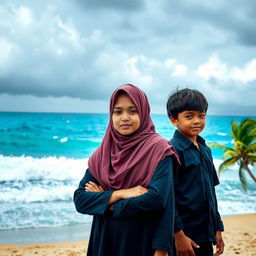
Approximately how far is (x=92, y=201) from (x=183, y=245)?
0.65 meters

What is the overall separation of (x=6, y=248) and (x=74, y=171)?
1139cm

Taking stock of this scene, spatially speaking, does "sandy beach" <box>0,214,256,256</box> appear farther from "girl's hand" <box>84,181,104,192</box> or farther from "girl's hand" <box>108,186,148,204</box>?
"girl's hand" <box>108,186,148,204</box>

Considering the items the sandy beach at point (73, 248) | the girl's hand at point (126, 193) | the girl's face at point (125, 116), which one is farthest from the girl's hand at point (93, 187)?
the sandy beach at point (73, 248)

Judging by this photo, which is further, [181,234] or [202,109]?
[202,109]

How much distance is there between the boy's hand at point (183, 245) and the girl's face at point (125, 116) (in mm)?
714

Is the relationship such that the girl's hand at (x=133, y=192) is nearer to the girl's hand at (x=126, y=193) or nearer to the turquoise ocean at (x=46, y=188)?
the girl's hand at (x=126, y=193)

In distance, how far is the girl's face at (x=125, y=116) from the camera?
6.57ft

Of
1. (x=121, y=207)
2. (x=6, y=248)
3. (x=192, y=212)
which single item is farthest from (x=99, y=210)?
(x=6, y=248)

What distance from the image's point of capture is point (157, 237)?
189 cm

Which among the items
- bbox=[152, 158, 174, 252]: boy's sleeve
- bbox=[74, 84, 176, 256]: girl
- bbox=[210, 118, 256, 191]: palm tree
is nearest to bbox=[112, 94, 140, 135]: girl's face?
bbox=[74, 84, 176, 256]: girl

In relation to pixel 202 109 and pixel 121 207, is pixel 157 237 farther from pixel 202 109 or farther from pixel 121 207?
pixel 202 109

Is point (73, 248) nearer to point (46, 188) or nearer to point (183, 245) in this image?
point (183, 245)

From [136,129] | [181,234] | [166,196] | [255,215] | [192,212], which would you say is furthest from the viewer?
[255,215]

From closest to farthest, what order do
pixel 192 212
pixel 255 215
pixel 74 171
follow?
1. pixel 192 212
2. pixel 255 215
3. pixel 74 171
